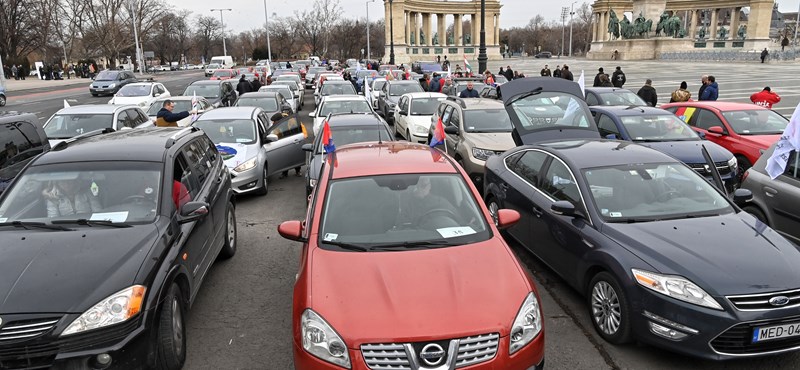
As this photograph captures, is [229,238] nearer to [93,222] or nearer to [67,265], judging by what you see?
[93,222]

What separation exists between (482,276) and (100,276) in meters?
2.69

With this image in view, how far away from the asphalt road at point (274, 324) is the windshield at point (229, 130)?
332 cm

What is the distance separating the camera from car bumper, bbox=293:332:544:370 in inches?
131

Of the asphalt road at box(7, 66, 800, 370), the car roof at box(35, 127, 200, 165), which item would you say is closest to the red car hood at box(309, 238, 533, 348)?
the asphalt road at box(7, 66, 800, 370)

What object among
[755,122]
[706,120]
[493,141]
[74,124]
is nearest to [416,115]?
[493,141]

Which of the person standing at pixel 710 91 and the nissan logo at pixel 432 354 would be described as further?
the person standing at pixel 710 91

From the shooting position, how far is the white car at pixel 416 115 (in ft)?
48.2

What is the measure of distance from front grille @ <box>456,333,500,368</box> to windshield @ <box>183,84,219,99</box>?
18.6m

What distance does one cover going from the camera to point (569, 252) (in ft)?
17.9

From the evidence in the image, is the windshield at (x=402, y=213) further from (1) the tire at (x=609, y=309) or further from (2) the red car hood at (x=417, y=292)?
(1) the tire at (x=609, y=309)

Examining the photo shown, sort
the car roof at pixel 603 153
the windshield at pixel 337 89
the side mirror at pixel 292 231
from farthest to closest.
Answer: the windshield at pixel 337 89 < the car roof at pixel 603 153 < the side mirror at pixel 292 231

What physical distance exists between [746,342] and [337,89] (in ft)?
61.2

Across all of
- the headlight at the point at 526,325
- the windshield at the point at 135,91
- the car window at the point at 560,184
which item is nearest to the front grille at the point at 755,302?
the headlight at the point at 526,325

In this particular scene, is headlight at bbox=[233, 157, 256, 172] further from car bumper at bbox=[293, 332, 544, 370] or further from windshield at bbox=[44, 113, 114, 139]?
car bumper at bbox=[293, 332, 544, 370]
